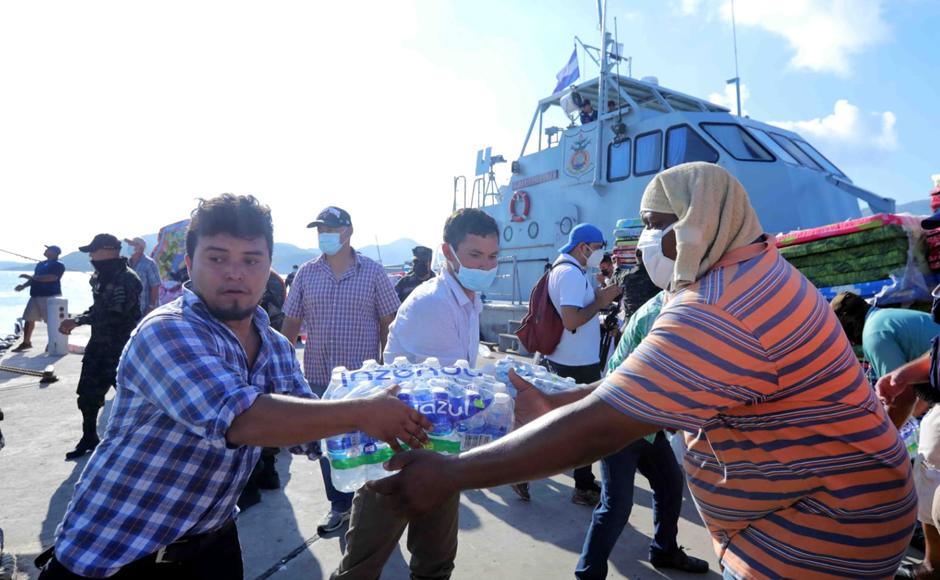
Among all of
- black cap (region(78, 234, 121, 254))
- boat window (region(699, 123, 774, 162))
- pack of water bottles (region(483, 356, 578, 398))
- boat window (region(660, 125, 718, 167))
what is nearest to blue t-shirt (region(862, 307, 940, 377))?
pack of water bottles (region(483, 356, 578, 398))

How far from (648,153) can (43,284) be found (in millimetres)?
11690

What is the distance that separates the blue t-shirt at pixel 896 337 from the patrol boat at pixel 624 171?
20.1ft

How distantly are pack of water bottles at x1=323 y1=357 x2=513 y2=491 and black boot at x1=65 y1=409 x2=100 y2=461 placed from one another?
403cm

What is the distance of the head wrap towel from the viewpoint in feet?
4.62

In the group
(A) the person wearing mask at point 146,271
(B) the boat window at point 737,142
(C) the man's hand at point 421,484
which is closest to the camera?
(C) the man's hand at point 421,484

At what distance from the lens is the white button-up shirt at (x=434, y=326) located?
270 centimetres

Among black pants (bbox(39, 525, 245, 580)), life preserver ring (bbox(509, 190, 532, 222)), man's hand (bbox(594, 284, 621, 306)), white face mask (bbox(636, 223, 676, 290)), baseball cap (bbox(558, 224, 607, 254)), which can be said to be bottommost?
black pants (bbox(39, 525, 245, 580))

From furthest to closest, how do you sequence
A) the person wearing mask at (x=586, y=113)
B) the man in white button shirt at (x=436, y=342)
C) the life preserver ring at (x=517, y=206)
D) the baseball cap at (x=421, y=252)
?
1. the life preserver ring at (x=517, y=206)
2. the person wearing mask at (x=586, y=113)
3. the baseball cap at (x=421, y=252)
4. the man in white button shirt at (x=436, y=342)

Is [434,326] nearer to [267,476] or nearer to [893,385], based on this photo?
[893,385]

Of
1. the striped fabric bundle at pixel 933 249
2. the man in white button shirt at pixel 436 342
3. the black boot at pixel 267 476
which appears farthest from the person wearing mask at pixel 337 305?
the striped fabric bundle at pixel 933 249

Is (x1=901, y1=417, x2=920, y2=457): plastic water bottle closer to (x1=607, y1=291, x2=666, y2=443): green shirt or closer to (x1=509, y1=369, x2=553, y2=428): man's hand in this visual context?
(x1=607, y1=291, x2=666, y2=443): green shirt

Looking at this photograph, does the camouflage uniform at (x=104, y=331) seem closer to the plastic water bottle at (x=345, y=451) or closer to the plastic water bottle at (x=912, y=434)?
the plastic water bottle at (x=345, y=451)

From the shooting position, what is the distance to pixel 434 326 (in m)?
2.71

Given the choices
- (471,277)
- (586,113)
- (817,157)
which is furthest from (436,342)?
(817,157)
